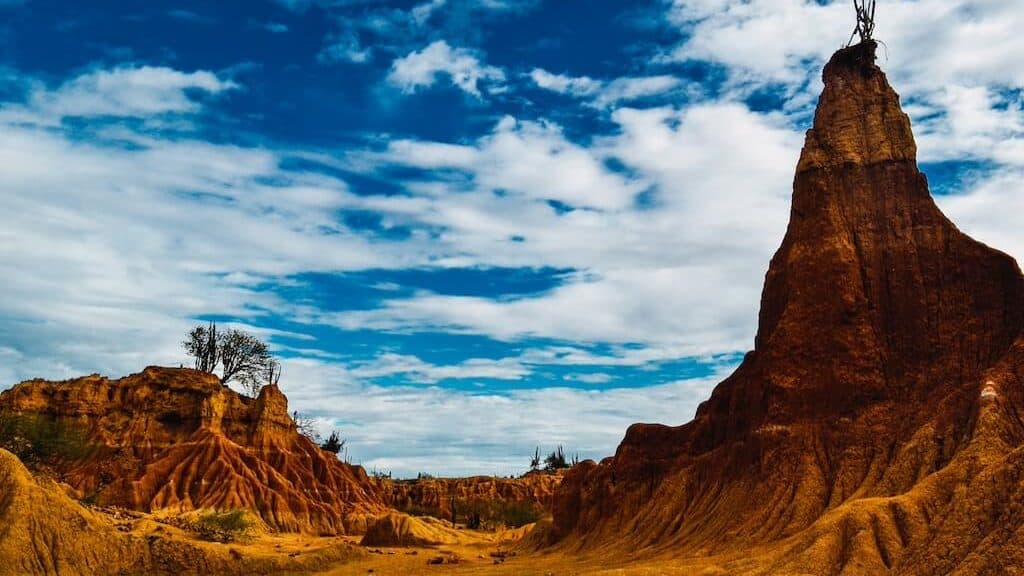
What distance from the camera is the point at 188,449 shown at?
2736 inches

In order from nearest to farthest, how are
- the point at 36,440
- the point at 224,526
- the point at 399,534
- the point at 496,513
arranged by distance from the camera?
the point at 36,440
the point at 224,526
the point at 399,534
the point at 496,513

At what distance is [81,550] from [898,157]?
3320cm

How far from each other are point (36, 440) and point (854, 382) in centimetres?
3988

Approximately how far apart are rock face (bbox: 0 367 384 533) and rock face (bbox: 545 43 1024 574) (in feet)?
115

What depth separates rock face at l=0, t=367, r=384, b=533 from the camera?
2576 inches

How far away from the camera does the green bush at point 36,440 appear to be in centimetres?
4206

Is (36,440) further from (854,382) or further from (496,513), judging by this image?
(496,513)

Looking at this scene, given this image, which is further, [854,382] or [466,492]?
[466,492]

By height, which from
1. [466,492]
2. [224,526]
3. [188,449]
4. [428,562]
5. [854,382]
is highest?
[854,382]

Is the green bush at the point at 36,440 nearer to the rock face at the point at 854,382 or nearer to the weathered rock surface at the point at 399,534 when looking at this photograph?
the weathered rock surface at the point at 399,534

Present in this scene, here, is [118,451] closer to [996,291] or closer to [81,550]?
[81,550]

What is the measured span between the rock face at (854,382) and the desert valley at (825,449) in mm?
81

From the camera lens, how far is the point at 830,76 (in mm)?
38531

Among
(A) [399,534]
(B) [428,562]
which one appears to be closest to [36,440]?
(B) [428,562]
